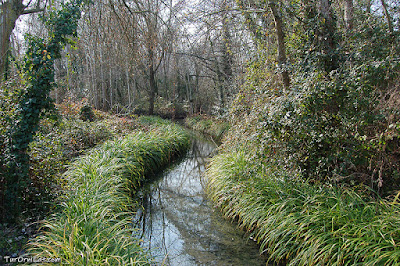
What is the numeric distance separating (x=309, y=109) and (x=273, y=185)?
1.33m

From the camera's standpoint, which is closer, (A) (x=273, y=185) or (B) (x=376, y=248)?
(B) (x=376, y=248)

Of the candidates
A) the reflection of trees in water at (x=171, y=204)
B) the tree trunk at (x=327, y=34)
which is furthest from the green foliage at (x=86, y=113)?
the tree trunk at (x=327, y=34)

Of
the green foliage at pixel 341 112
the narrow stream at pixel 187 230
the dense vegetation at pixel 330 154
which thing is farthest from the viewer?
the narrow stream at pixel 187 230

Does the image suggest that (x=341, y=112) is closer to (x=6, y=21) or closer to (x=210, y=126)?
(x=6, y=21)

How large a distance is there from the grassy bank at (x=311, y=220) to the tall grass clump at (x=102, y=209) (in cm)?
165

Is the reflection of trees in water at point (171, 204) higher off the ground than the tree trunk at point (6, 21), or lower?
lower

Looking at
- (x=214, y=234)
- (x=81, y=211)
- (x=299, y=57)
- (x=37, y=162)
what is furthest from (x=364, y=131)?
(x=37, y=162)

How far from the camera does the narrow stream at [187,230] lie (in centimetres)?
349

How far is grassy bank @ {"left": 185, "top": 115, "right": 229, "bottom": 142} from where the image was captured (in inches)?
468

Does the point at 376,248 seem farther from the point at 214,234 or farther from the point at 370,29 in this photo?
the point at 370,29

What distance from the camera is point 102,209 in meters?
3.53

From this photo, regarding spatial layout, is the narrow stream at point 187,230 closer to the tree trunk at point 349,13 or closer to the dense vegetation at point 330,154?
the dense vegetation at point 330,154

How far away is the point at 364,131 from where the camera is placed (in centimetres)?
330

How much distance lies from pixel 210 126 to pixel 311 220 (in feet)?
38.1
